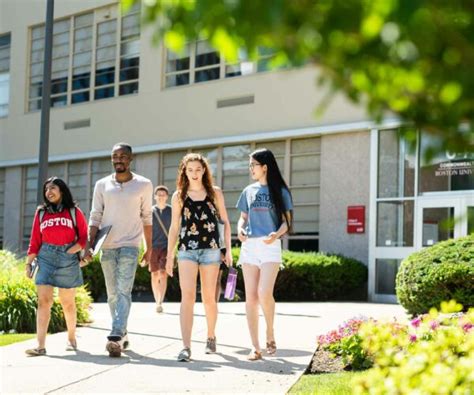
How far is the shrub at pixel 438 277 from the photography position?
1011 centimetres

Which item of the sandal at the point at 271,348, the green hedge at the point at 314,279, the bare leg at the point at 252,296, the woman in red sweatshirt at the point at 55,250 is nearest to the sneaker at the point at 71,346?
the woman in red sweatshirt at the point at 55,250

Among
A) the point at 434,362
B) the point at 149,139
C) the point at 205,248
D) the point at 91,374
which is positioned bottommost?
the point at 91,374

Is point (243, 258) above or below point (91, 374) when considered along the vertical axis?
above

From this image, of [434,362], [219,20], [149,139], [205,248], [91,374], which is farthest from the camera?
[149,139]

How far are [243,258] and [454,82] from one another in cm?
610

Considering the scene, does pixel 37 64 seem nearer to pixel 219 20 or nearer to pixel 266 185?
pixel 266 185

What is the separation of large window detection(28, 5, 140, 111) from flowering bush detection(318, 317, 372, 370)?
54.0 ft

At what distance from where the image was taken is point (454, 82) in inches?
62.4

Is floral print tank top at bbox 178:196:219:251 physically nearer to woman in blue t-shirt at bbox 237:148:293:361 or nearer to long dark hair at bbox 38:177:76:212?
woman in blue t-shirt at bbox 237:148:293:361

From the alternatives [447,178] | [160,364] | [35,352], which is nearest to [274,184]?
[160,364]

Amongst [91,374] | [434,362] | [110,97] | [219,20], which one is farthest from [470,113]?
[110,97]

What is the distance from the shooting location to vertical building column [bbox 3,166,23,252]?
25.5 metres

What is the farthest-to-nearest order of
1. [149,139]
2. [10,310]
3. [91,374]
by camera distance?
1. [149,139]
2. [10,310]
3. [91,374]

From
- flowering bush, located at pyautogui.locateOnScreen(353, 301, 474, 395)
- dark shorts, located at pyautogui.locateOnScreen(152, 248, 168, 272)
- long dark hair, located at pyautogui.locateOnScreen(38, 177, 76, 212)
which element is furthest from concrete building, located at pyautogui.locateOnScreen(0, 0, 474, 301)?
flowering bush, located at pyautogui.locateOnScreen(353, 301, 474, 395)
